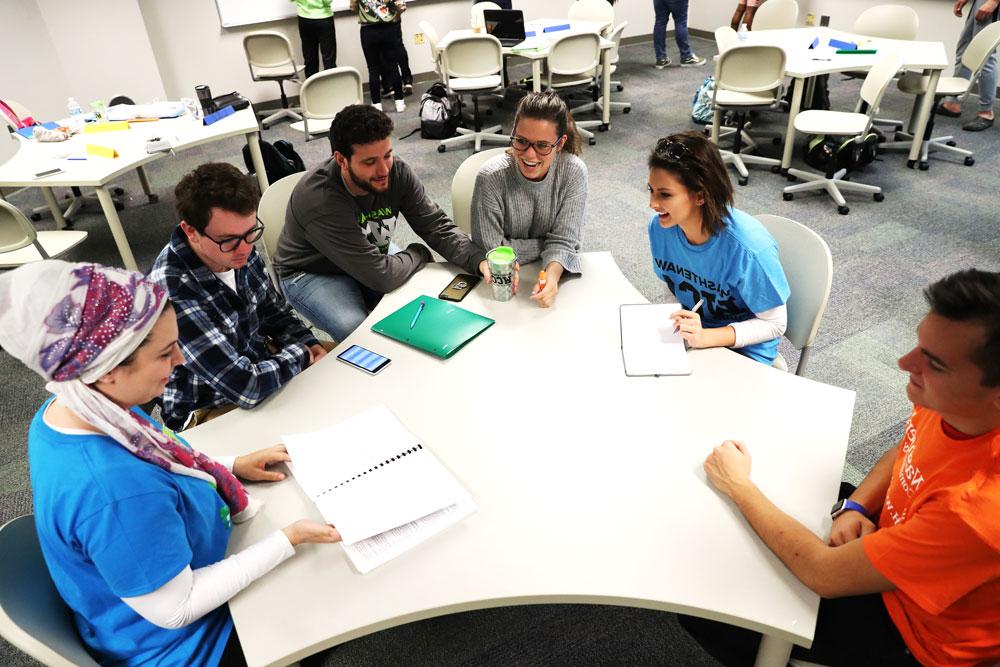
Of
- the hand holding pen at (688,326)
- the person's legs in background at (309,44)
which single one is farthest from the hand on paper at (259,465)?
the person's legs in background at (309,44)

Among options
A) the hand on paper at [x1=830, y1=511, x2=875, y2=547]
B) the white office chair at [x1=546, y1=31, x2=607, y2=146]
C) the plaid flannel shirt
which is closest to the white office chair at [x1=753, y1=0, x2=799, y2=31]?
the white office chair at [x1=546, y1=31, x2=607, y2=146]

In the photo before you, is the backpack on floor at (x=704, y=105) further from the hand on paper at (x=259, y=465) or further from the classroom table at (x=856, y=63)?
the hand on paper at (x=259, y=465)

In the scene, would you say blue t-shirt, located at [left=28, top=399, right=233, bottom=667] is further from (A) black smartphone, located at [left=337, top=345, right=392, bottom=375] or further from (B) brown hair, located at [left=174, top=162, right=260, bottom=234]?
(B) brown hair, located at [left=174, top=162, right=260, bottom=234]

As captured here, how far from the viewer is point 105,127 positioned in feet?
13.6

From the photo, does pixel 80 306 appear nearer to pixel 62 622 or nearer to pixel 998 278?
pixel 62 622

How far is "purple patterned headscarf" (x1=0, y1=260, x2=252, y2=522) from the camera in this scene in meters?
1.00

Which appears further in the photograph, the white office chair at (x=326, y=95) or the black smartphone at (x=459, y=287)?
the white office chair at (x=326, y=95)

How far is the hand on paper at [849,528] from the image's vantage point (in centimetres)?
126

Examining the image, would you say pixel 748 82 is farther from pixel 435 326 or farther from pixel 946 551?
pixel 946 551

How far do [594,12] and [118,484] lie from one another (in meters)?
6.43

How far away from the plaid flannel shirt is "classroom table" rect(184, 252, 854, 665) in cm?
7

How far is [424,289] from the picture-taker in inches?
82.6

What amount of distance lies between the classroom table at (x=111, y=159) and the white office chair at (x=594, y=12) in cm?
364

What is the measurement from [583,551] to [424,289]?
3.64 ft
